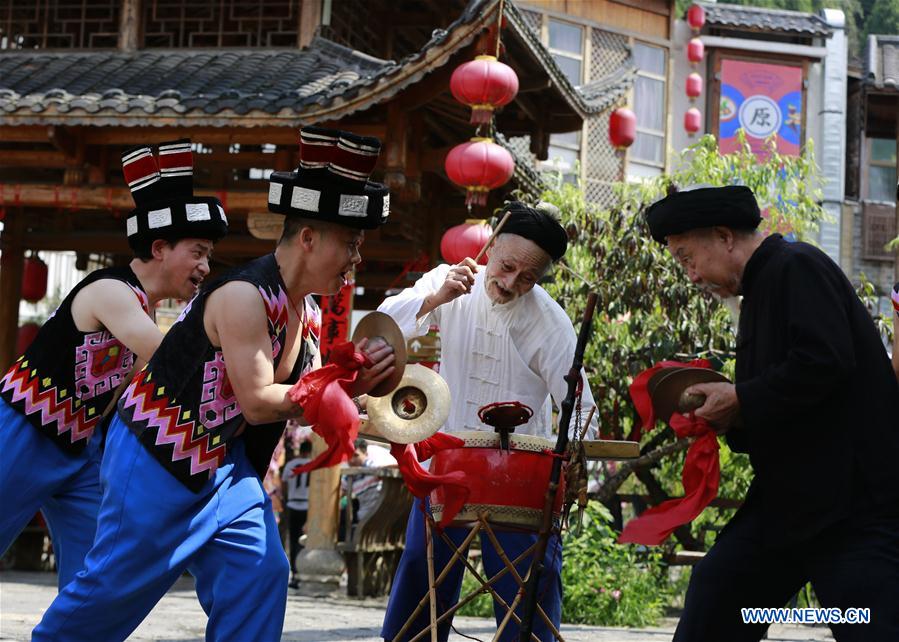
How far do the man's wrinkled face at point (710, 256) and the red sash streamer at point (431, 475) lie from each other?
3.49 feet

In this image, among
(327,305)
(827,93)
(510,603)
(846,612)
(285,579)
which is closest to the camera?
(846,612)

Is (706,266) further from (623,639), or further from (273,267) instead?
(623,639)

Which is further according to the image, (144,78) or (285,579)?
(144,78)

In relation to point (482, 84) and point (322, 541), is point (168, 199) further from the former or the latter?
point (322, 541)

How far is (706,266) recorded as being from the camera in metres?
3.58

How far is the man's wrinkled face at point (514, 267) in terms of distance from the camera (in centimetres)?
477

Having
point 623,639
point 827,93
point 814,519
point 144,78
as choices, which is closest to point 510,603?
point 814,519

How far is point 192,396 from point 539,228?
1.75 metres

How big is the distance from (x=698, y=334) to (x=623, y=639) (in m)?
2.49

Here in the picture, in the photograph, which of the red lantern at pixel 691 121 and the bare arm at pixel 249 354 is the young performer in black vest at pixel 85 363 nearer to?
the bare arm at pixel 249 354

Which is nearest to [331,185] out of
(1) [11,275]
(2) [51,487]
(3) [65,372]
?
(3) [65,372]

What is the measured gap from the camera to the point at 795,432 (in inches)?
131

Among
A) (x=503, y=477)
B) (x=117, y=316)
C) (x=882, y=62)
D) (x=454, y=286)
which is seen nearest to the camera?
(x=117, y=316)

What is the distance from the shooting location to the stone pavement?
727cm
